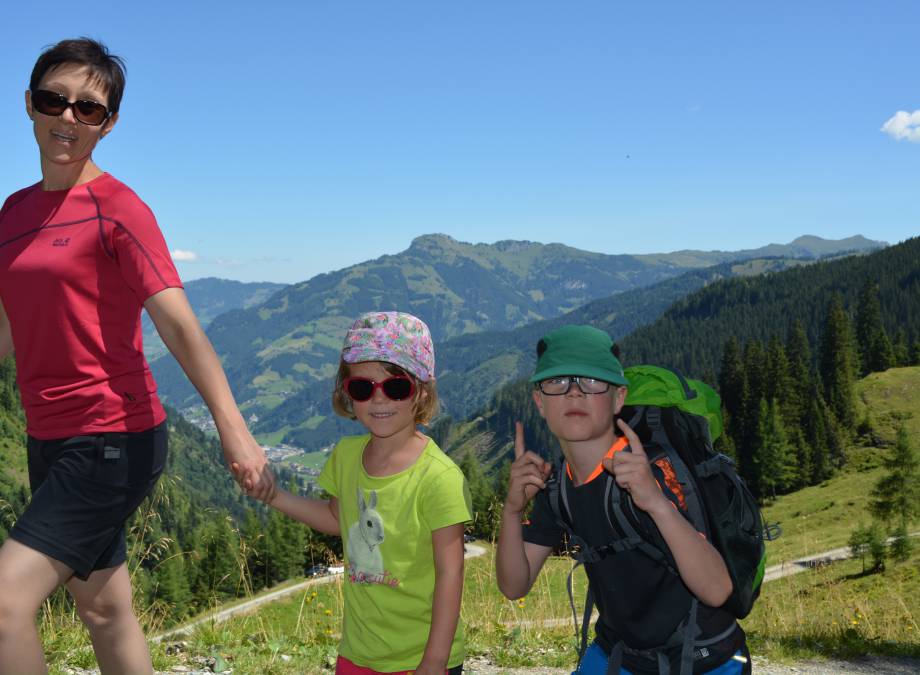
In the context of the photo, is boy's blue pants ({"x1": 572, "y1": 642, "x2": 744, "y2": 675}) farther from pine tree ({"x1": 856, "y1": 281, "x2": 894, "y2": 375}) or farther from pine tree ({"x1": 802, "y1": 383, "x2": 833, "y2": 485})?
pine tree ({"x1": 856, "y1": 281, "x2": 894, "y2": 375})

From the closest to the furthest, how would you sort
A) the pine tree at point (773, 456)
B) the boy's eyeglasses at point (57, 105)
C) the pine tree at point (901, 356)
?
1. the boy's eyeglasses at point (57, 105)
2. the pine tree at point (773, 456)
3. the pine tree at point (901, 356)

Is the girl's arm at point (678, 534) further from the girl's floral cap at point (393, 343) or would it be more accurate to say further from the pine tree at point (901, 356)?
the pine tree at point (901, 356)

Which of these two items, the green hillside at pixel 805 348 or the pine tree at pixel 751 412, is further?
the green hillside at pixel 805 348

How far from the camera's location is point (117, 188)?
10.5 feet

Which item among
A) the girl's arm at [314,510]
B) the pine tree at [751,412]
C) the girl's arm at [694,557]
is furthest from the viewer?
the pine tree at [751,412]

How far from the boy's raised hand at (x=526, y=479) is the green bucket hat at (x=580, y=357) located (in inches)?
11.5

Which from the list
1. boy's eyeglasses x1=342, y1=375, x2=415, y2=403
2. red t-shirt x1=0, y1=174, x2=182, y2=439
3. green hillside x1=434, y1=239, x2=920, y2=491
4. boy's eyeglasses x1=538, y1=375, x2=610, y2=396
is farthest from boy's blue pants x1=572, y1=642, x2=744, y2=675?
green hillside x1=434, y1=239, x2=920, y2=491

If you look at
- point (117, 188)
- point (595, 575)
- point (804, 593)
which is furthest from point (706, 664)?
point (804, 593)

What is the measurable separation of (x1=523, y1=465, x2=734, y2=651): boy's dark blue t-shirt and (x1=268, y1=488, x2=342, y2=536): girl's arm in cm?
119

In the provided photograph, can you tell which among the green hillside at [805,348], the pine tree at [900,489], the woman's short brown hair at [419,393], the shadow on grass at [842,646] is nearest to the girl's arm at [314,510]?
the woman's short brown hair at [419,393]

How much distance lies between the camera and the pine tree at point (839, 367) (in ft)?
268

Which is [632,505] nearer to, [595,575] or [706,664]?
[595,575]

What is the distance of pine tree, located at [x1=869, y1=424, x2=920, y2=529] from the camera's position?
163 ft

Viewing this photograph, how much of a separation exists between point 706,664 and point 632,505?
2.49 ft
